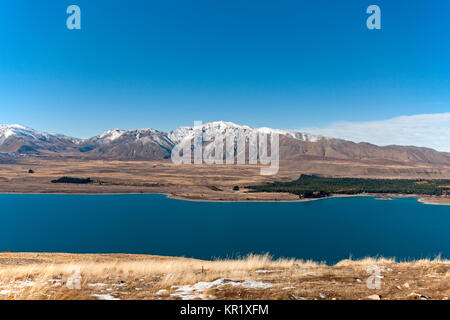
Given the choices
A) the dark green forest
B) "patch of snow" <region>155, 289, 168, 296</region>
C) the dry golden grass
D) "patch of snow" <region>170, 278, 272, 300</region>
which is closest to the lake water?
the dark green forest

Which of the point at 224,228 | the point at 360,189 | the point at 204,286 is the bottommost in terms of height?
the point at 224,228

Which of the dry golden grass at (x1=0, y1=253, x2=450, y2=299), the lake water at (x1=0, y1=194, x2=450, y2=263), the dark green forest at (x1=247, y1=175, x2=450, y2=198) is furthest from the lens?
the dark green forest at (x1=247, y1=175, x2=450, y2=198)

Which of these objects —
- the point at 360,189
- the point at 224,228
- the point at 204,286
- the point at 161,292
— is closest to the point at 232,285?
the point at 204,286

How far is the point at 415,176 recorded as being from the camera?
16100 cm

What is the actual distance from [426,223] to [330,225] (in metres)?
24.0

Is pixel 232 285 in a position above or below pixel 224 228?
above

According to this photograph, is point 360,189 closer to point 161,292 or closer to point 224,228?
point 224,228

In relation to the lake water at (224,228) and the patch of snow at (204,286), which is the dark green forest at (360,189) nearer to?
the lake water at (224,228)

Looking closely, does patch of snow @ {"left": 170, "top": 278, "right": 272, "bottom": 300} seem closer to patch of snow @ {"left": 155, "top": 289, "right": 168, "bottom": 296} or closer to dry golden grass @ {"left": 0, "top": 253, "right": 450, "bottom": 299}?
dry golden grass @ {"left": 0, "top": 253, "right": 450, "bottom": 299}

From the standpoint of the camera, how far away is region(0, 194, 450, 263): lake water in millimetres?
47456

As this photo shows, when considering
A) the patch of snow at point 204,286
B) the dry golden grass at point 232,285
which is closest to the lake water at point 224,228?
the dry golden grass at point 232,285

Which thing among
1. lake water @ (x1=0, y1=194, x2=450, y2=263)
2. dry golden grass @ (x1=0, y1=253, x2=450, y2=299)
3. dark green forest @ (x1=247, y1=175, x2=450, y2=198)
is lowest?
lake water @ (x1=0, y1=194, x2=450, y2=263)

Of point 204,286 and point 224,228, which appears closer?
point 204,286

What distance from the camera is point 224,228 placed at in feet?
198
